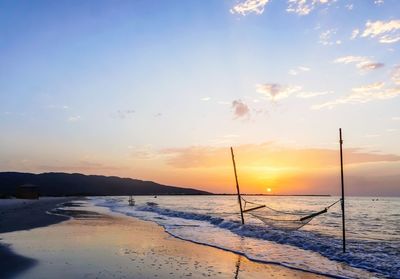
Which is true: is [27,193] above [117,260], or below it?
above

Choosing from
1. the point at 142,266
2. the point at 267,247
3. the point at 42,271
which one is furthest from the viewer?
the point at 267,247

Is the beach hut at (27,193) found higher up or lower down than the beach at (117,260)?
higher up

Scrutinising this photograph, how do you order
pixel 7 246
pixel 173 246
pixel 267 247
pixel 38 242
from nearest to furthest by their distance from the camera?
1. pixel 7 246
2. pixel 38 242
3. pixel 173 246
4. pixel 267 247

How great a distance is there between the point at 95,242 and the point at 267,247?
26.1 ft

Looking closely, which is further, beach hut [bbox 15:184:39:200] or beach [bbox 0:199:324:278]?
beach hut [bbox 15:184:39:200]

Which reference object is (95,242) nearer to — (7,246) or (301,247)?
(7,246)

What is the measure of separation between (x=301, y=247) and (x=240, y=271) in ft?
27.7

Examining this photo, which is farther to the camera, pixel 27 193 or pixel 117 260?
pixel 27 193

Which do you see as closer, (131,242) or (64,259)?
(64,259)

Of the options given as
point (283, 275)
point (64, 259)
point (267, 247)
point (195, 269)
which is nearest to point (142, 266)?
point (195, 269)

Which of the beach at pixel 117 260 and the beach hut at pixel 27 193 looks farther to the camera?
the beach hut at pixel 27 193

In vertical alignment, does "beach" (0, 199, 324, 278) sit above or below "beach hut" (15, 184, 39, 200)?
below

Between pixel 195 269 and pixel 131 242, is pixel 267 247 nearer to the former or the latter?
pixel 131 242

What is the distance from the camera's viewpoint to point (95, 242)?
55.9 ft
